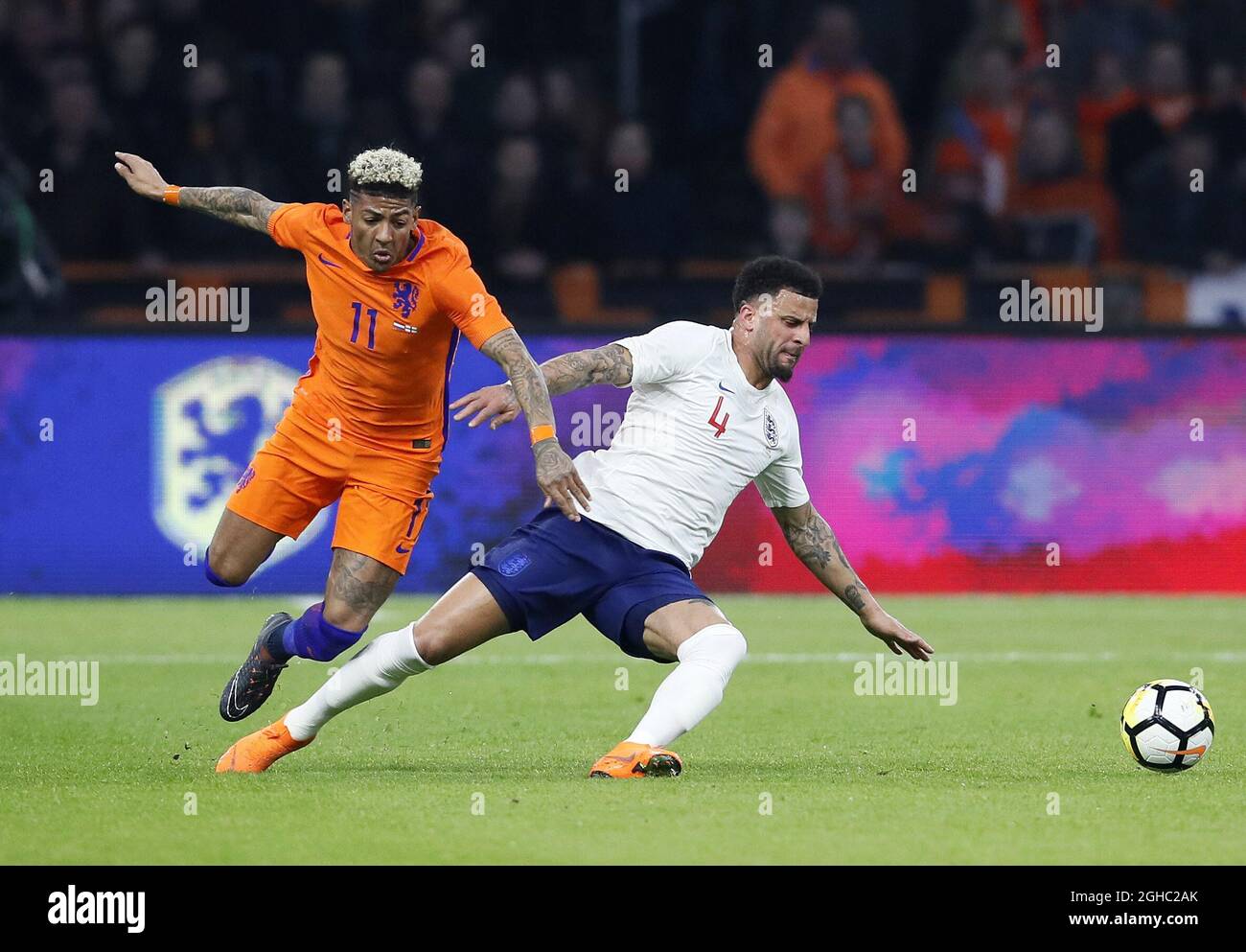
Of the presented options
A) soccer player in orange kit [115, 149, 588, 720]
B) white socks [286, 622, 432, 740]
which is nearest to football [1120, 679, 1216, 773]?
white socks [286, 622, 432, 740]

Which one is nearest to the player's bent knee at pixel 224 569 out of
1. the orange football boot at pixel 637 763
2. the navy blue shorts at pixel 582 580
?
the navy blue shorts at pixel 582 580

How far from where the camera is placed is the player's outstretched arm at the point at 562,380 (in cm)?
636

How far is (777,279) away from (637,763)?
171 centimetres

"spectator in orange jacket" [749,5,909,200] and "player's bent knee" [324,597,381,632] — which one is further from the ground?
"spectator in orange jacket" [749,5,909,200]

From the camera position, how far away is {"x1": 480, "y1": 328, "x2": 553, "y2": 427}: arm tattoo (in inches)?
254

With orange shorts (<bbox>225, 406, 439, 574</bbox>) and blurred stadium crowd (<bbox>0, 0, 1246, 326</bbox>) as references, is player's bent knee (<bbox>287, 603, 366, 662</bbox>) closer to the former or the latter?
orange shorts (<bbox>225, 406, 439, 574</bbox>)

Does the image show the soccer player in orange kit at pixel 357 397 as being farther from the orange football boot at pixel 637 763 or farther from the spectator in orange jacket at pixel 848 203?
the spectator in orange jacket at pixel 848 203

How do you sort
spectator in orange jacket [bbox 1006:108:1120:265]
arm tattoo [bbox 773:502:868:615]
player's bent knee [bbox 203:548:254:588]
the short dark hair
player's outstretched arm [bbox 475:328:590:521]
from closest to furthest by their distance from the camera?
player's outstretched arm [bbox 475:328:590:521]
the short dark hair
arm tattoo [bbox 773:502:868:615]
player's bent knee [bbox 203:548:254:588]
spectator in orange jacket [bbox 1006:108:1120:265]

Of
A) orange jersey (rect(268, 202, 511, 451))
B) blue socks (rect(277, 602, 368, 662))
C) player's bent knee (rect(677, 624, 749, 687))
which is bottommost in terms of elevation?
player's bent knee (rect(677, 624, 749, 687))

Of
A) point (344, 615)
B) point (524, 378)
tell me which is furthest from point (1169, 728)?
point (344, 615)

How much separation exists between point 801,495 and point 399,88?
893 centimetres

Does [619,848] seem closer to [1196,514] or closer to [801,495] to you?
[801,495]

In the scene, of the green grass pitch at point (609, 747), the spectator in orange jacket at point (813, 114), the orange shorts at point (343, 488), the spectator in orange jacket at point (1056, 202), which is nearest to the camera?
the green grass pitch at point (609, 747)

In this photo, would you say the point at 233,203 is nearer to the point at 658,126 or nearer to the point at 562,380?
the point at 562,380
